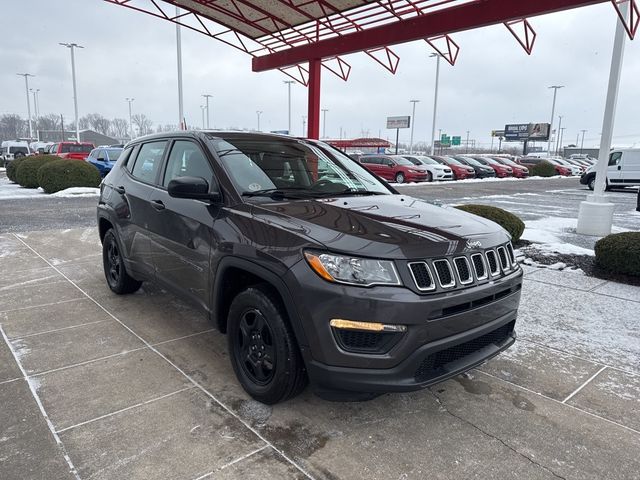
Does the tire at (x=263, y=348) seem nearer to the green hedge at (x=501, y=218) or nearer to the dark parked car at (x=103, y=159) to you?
the green hedge at (x=501, y=218)

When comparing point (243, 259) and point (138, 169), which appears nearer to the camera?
point (243, 259)

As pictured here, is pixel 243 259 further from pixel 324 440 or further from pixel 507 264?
pixel 507 264

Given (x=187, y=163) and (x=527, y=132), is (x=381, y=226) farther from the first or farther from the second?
(x=527, y=132)

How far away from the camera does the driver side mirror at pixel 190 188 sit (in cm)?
312

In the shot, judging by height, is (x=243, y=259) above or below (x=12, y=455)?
above

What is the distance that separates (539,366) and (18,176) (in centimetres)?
1916

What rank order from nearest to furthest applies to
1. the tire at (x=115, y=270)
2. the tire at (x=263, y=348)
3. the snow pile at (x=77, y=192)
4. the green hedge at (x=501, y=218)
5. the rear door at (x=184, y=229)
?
the tire at (x=263, y=348) → the rear door at (x=184, y=229) → the tire at (x=115, y=270) → the green hedge at (x=501, y=218) → the snow pile at (x=77, y=192)

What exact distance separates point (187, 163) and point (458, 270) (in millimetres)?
2365

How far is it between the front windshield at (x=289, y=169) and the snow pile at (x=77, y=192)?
41.7 feet

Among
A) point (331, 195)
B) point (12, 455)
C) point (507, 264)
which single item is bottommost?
point (12, 455)

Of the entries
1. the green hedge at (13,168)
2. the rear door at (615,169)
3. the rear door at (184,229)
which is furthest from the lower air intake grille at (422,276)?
the rear door at (615,169)

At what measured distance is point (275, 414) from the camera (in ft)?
9.46

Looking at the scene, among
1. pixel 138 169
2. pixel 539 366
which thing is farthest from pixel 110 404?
pixel 539 366

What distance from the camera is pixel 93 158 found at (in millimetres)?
20453
